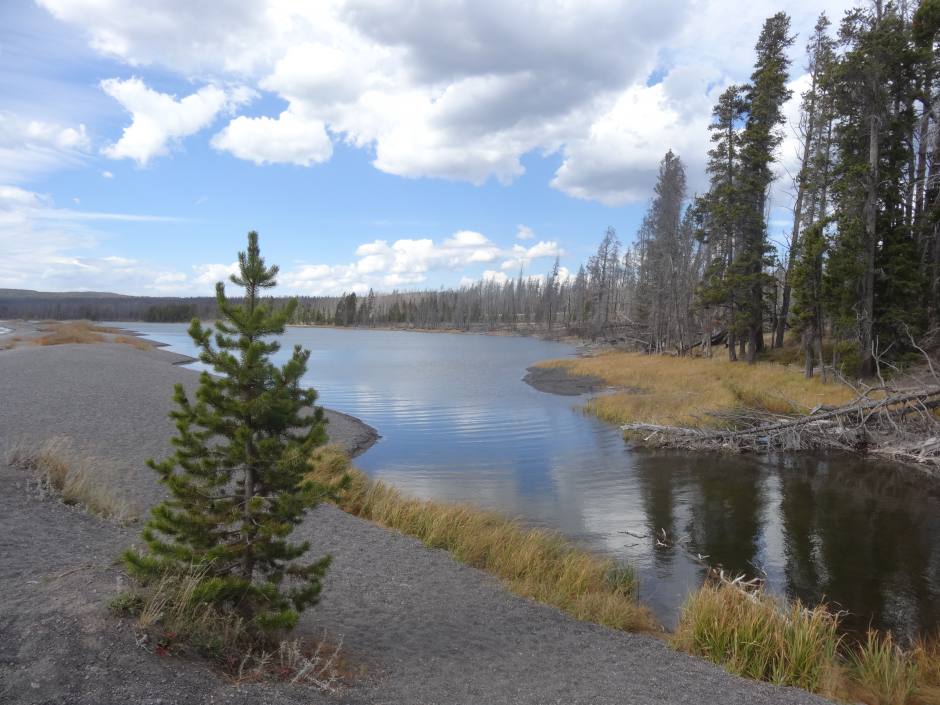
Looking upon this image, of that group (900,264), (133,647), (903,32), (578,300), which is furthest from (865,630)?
(578,300)

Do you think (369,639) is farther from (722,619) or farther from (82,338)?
(82,338)

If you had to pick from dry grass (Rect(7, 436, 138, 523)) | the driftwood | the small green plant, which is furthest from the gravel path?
the driftwood

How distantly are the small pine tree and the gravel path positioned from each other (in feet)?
1.98

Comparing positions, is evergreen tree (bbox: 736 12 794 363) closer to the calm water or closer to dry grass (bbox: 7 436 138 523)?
the calm water

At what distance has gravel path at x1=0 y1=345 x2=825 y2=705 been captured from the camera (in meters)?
3.80

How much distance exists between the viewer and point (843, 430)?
16.7 m

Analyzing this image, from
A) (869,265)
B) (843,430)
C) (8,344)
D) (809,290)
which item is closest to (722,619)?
(843,430)

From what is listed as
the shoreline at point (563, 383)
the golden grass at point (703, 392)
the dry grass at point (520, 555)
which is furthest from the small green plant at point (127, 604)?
the shoreline at point (563, 383)

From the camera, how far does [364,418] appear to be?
78.1 feet

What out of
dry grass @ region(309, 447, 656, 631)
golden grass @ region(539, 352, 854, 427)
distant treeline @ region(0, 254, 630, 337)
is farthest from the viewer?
distant treeline @ region(0, 254, 630, 337)

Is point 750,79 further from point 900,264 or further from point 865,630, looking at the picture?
point 865,630

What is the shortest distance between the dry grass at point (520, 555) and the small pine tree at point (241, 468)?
5.03 ft

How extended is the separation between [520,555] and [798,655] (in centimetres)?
373

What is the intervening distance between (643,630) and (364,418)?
17.8 m
